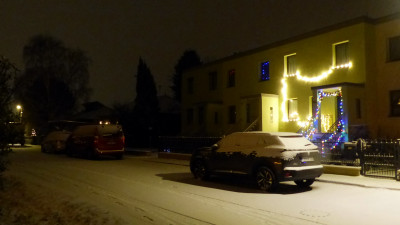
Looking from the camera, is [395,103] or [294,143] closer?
[294,143]

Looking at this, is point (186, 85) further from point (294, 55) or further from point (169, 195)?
point (169, 195)

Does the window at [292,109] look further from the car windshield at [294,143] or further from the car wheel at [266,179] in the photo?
the car wheel at [266,179]

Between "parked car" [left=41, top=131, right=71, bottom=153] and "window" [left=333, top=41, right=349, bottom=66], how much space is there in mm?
19043

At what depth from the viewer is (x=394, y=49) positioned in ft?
67.2

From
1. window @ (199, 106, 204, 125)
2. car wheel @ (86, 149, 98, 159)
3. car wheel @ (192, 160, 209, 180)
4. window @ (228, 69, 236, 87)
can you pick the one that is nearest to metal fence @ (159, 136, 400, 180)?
car wheel @ (192, 160, 209, 180)

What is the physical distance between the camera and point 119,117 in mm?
41031

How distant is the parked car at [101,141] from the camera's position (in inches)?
933

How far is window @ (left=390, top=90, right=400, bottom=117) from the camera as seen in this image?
795 inches

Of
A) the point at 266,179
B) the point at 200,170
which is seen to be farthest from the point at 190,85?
the point at 266,179

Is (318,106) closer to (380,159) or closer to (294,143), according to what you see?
(380,159)

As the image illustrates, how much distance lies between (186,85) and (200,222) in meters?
29.2

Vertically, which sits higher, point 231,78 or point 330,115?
point 231,78

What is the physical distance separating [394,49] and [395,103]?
2.65 meters

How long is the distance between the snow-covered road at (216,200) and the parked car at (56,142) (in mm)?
14802
